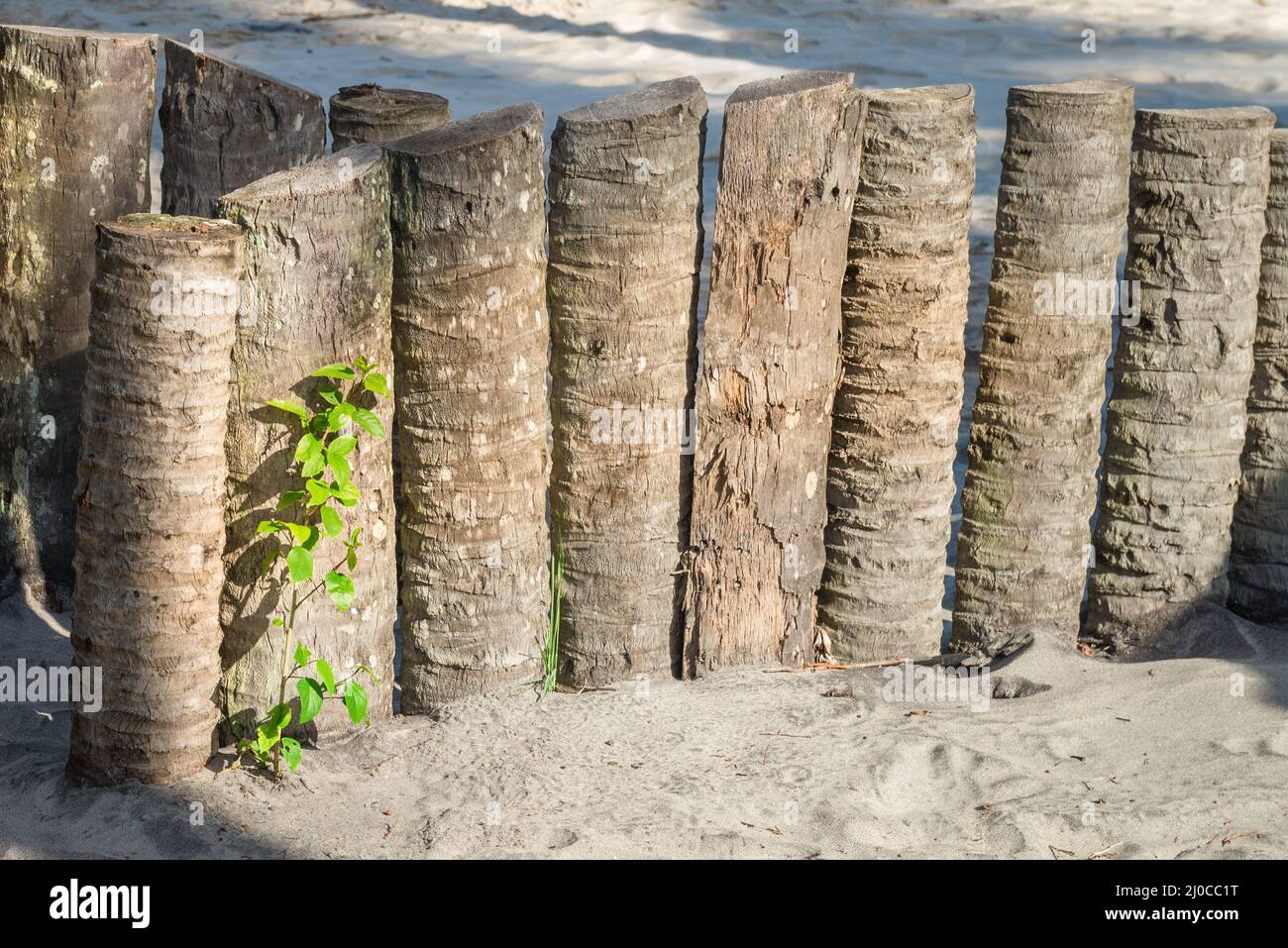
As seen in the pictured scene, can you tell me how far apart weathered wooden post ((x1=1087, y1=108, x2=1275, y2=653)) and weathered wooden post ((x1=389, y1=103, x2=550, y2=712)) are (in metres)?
2.09

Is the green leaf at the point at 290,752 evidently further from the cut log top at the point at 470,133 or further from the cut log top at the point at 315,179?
the cut log top at the point at 470,133

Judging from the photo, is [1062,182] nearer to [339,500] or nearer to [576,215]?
[576,215]

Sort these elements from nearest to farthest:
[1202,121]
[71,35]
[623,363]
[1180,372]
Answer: [623,363] < [1202,121] < [1180,372] < [71,35]

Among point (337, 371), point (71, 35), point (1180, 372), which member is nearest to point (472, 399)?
point (337, 371)

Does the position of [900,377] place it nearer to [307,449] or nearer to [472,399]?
[472,399]

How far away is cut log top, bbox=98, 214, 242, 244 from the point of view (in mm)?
3775

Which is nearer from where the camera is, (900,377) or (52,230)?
(900,377)

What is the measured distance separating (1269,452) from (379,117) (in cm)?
347

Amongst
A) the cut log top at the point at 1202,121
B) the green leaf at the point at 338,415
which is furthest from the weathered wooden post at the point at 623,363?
the cut log top at the point at 1202,121

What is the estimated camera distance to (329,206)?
3961 mm

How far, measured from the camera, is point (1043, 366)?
488cm

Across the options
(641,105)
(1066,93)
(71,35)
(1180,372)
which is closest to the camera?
(641,105)

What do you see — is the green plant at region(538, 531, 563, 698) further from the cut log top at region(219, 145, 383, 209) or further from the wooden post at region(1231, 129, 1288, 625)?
the wooden post at region(1231, 129, 1288, 625)

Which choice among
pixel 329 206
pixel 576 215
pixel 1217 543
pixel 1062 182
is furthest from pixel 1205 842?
pixel 329 206
